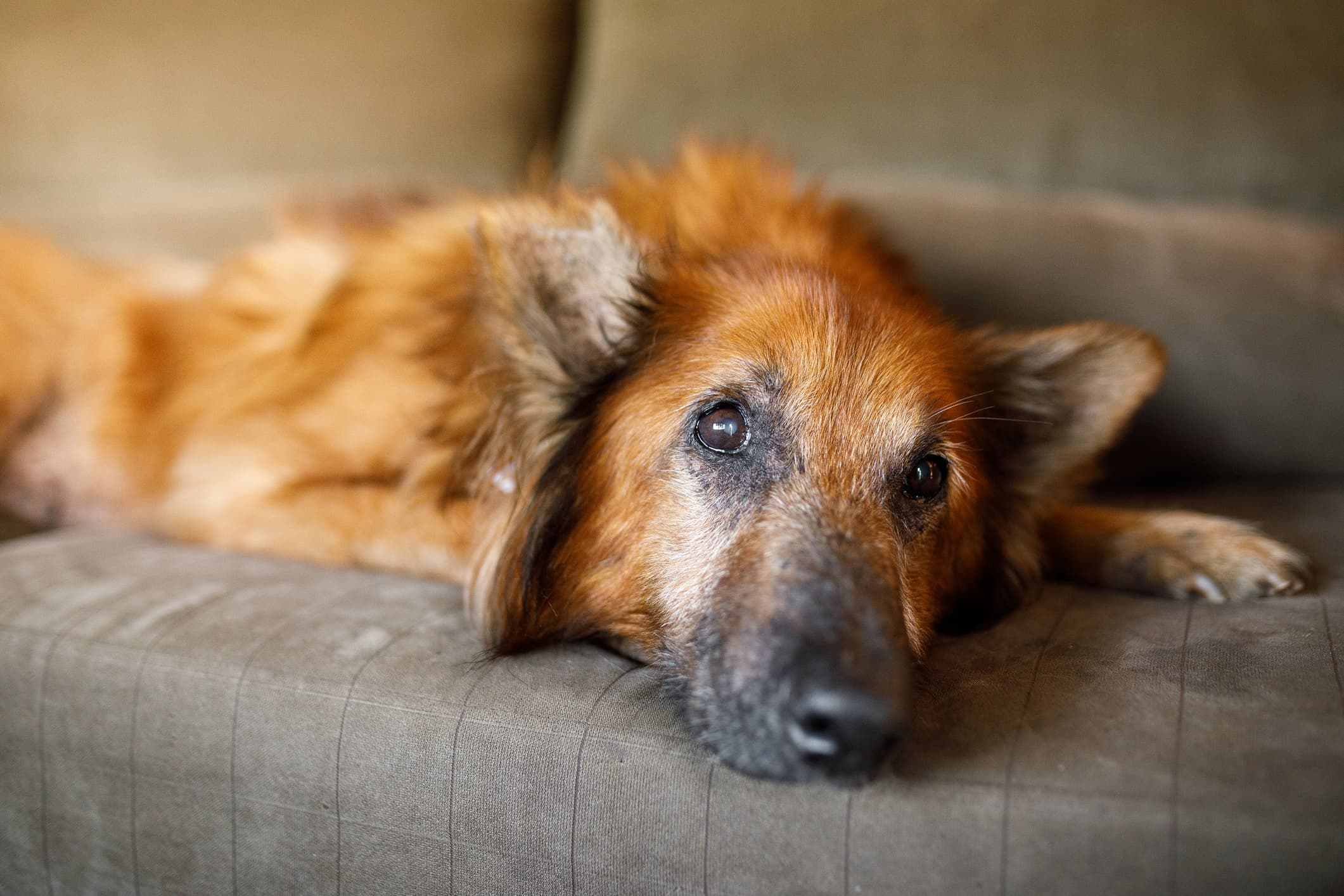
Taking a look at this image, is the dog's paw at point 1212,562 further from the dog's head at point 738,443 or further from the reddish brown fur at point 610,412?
the dog's head at point 738,443

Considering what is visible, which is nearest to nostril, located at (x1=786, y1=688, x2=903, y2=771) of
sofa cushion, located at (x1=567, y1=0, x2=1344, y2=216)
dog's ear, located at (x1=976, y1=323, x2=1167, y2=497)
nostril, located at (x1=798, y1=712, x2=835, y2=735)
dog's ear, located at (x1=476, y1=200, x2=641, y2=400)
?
nostril, located at (x1=798, y1=712, x2=835, y2=735)

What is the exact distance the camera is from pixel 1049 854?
1037 mm

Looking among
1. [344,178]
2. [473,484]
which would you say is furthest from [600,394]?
[344,178]

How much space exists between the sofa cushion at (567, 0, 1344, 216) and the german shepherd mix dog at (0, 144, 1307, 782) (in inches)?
28.6

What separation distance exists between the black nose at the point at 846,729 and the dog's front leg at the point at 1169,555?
2.65 feet

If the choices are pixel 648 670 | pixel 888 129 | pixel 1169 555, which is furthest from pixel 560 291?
pixel 888 129

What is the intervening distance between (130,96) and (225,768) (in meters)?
2.50

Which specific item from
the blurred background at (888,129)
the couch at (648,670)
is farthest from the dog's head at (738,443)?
the blurred background at (888,129)

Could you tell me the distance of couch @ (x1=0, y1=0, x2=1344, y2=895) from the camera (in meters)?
1.10

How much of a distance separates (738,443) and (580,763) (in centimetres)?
52

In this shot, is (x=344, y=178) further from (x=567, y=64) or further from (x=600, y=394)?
(x=600, y=394)

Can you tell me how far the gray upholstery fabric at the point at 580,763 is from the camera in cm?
104

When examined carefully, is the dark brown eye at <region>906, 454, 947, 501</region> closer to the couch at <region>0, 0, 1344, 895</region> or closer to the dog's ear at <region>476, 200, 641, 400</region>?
the couch at <region>0, 0, 1344, 895</region>

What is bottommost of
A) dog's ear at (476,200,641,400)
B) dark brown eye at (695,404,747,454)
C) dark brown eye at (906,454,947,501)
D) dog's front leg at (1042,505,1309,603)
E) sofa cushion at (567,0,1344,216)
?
dog's front leg at (1042,505,1309,603)
